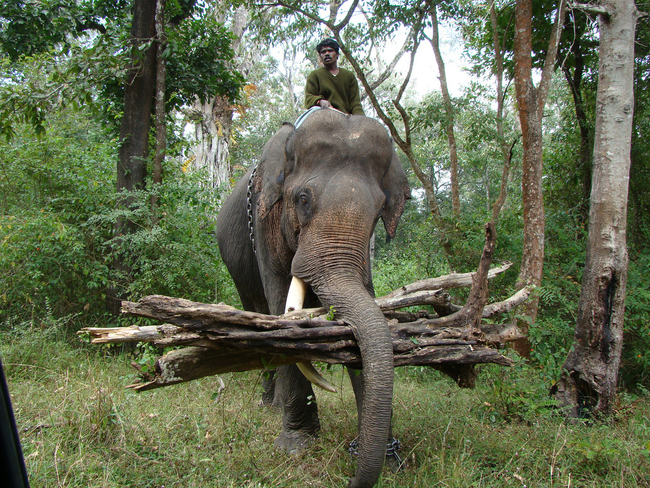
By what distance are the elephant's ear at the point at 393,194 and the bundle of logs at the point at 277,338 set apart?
3.40 ft

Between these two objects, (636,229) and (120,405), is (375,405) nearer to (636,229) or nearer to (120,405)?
(120,405)

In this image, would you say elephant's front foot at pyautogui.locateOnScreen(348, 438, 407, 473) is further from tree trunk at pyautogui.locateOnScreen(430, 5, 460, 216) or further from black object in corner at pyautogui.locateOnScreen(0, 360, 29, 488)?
tree trunk at pyautogui.locateOnScreen(430, 5, 460, 216)

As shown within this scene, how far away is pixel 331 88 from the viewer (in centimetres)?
561

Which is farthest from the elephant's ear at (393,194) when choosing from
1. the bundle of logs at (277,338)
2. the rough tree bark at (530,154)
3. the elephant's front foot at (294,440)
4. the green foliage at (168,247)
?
the green foliage at (168,247)

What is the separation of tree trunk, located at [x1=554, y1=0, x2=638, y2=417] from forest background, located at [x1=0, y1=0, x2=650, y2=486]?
31 centimetres

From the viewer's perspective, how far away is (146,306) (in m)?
2.79

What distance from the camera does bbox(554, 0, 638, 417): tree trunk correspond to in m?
5.45

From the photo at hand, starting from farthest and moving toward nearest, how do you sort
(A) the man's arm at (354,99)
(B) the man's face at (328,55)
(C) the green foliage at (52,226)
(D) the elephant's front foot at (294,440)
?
(C) the green foliage at (52,226), (A) the man's arm at (354,99), (B) the man's face at (328,55), (D) the elephant's front foot at (294,440)

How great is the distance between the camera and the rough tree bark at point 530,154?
258 inches

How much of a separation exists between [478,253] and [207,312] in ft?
21.3

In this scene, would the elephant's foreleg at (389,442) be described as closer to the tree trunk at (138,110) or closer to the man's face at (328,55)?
the man's face at (328,55)

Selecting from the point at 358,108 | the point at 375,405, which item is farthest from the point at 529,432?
the point at 358,108

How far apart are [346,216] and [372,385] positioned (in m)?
1.41

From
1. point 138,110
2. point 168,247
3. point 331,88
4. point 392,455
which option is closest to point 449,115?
point 331,88
